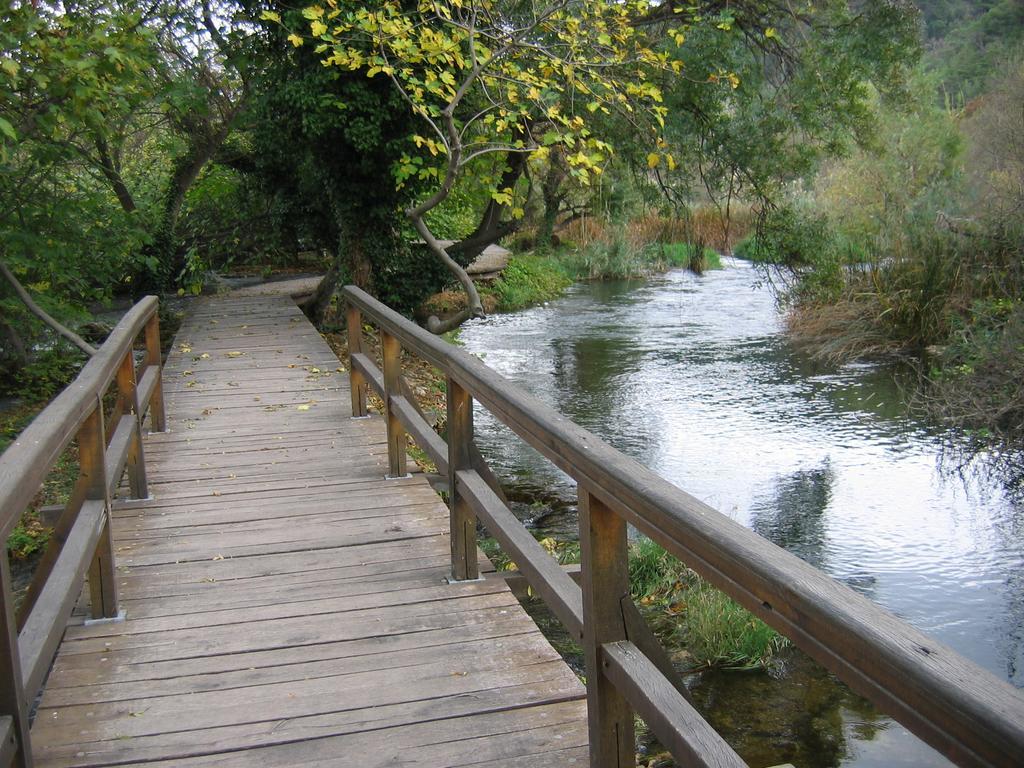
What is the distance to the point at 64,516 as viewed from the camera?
11.0 feet

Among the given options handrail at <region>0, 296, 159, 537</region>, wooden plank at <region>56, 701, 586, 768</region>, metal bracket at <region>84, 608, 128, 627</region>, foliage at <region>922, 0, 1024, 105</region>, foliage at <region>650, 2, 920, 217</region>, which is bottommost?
wooden plank at <region>56, 701, 586, 768</region>

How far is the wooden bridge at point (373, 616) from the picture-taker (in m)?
1.52

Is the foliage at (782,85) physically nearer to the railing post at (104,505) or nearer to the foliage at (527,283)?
the foliage at (527,283)

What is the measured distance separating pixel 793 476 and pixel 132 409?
21.8 ft

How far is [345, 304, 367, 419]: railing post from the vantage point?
22.2 feet

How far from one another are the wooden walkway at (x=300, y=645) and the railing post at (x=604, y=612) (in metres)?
0.32

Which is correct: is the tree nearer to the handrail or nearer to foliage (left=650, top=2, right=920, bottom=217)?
foliage (left=650, top=2, right=920, bottom=217)

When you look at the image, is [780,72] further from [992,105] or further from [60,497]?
[992,105]

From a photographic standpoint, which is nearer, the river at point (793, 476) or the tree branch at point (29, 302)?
the river at point (793, 476)

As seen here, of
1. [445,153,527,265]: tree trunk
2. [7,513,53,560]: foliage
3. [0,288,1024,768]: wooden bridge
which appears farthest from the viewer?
[445,153,527,265]: tree trunk

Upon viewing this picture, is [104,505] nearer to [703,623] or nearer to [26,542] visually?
[703,623]

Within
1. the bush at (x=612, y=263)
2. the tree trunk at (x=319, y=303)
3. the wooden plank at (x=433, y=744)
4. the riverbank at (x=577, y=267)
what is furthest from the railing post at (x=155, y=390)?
the bush at (x=612, y=263)

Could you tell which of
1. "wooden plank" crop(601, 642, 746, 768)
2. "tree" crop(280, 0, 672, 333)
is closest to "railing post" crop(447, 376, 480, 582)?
"wooden plank" crop(601, 642, 746, 768)

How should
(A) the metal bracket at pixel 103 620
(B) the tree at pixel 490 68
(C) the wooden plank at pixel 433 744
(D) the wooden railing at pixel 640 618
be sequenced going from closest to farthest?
(D) the wooden railing at pixel 640 618, (C) the wooden plank at pixel 433 744, (A) the metal bracket at pixel 103 620, (B) the tree at pixel 490 68
